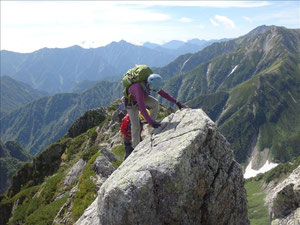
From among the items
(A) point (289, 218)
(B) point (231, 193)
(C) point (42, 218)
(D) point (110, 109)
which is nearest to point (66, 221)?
(C) point (42, 218)

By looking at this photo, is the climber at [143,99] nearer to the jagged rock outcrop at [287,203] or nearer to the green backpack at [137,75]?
the green backpack at [137,75]

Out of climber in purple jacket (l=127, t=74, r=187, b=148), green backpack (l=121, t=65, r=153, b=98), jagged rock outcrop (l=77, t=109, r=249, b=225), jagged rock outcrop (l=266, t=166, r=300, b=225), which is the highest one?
green backpack (l=121, t=65, r=153, b=98)

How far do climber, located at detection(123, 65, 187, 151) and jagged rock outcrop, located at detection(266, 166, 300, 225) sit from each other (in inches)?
273

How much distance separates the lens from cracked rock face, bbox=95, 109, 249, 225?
1007 centimetres

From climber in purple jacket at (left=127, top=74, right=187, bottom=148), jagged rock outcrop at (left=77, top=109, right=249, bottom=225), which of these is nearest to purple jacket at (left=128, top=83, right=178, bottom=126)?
climber in purple jacket at (left=127, top=74, right=187, bottom=148)

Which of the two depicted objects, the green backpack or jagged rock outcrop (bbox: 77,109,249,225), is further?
the green backpack

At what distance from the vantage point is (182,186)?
10.3 meters

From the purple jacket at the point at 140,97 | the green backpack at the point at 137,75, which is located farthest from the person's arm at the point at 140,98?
the green backpack at the point at 137,75

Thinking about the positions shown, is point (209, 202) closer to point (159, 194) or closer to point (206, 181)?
point (206, 181)

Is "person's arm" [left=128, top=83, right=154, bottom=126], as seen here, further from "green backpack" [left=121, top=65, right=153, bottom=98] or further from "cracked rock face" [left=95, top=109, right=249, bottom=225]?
"cracked rock face" [left=95, top=109, right=249, bottom=225]

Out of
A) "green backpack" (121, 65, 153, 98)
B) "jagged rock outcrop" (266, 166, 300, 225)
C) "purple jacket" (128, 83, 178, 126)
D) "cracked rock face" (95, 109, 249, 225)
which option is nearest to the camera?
"cracked rock face" (95, 109, 249, 225)

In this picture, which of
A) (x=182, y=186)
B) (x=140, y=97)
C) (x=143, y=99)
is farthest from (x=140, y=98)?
(x=182, y=186)

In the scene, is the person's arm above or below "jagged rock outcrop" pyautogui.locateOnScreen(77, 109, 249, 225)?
above

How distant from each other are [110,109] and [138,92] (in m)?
58.7
